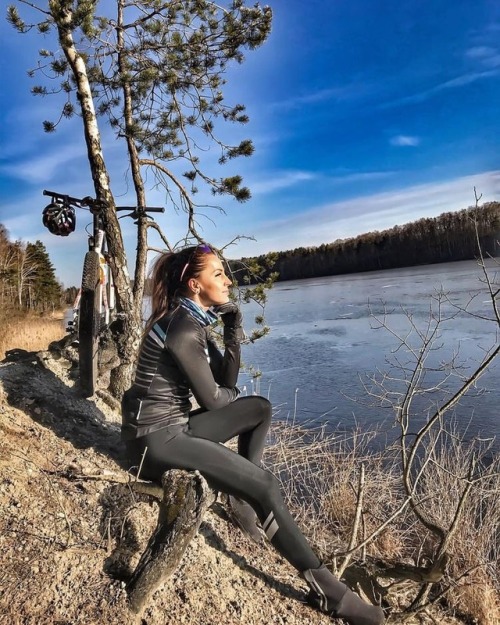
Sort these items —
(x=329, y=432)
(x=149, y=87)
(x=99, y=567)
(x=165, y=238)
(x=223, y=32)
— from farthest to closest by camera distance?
(x=329, y=432) → (x=165, y=238) → (x=149, y=87) → (x=223, y=32) → (x=99, y=567)

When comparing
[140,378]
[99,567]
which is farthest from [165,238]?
[99,567]

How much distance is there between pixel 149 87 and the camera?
5371mm

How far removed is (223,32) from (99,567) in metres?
4.93

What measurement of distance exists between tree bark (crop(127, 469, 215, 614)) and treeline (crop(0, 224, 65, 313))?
27.9 meters

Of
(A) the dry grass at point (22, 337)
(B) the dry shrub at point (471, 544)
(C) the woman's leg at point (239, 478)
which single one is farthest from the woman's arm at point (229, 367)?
(A) the dry grass at point (22, 337)

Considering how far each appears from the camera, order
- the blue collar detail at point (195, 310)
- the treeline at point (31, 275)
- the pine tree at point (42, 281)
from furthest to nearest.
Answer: the pine tree at point (42, 281) < the treeline at point (31, 275) < the blue collar detail at point (195, 310)

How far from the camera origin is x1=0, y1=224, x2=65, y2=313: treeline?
29.5 meters

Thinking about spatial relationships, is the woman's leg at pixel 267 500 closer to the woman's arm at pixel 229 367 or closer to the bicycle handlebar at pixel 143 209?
the woman's arm at pixel 229 367

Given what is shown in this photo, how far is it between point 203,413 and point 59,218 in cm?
225

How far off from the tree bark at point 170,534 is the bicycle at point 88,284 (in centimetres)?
207

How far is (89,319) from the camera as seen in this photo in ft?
12.6

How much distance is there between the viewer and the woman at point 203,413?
2.16 metres

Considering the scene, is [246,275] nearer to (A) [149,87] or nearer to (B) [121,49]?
(A) [149,87]

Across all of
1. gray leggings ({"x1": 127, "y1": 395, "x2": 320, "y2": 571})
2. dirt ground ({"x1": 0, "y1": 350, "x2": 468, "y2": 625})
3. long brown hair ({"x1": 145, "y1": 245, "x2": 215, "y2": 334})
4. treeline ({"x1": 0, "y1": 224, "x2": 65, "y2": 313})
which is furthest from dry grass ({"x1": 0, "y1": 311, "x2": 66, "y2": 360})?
treeline ({"x1": 0, "y1": 224, "x2": 65, "y2": 313})
